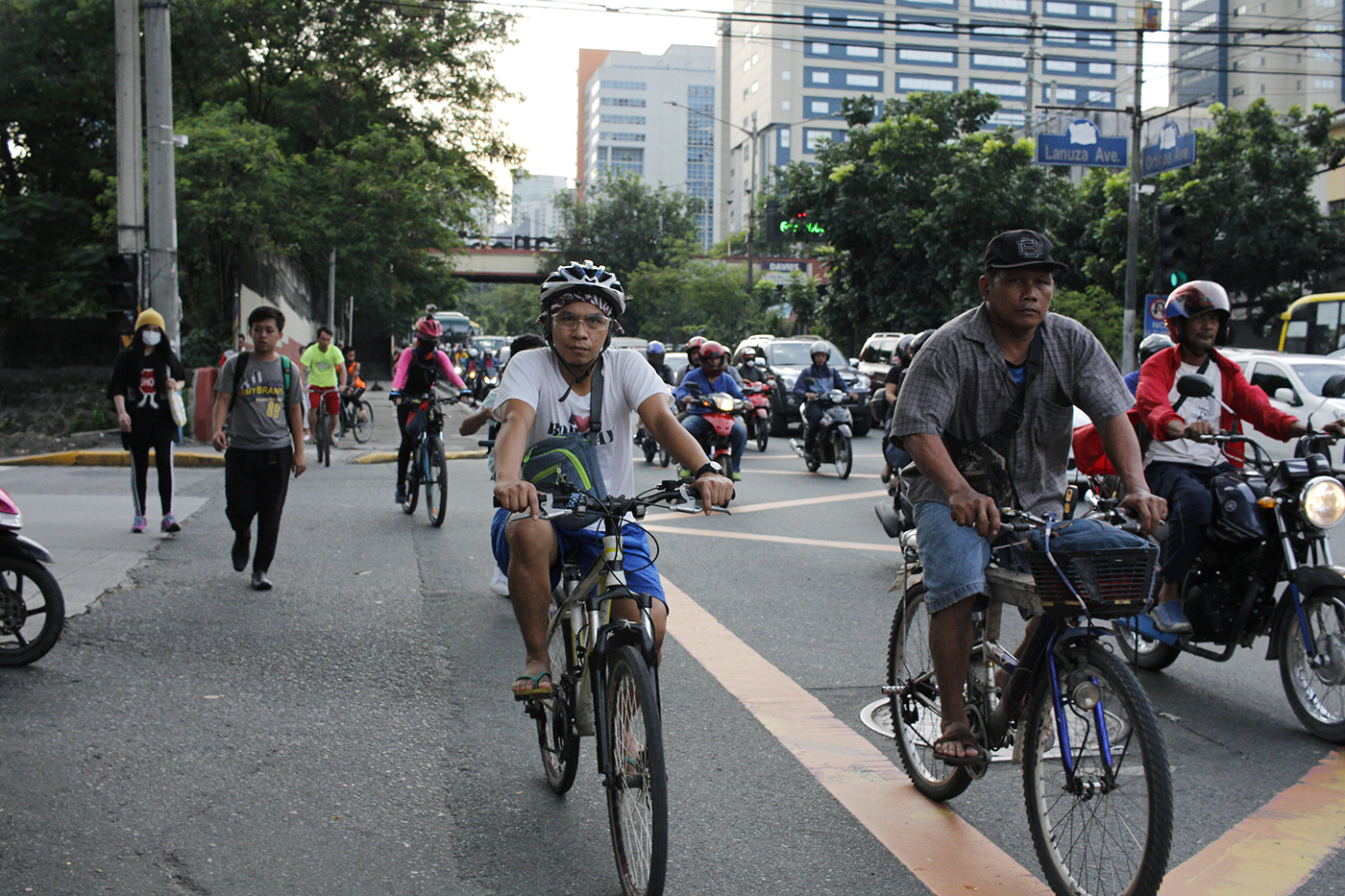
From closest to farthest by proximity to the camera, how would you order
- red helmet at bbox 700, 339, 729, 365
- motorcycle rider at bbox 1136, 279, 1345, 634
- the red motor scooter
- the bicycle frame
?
the bicycle frame
motorcycle rider at bbox 1136, 279, 1345, 634
red helmet at bbox 700, 339, 729, 365
the red motor scooter

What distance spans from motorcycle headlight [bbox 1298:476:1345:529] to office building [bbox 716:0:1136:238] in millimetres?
104850

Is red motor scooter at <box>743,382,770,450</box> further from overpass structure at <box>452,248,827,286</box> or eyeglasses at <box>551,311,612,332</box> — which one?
overpass structure at <box>452,248,827,286</box>

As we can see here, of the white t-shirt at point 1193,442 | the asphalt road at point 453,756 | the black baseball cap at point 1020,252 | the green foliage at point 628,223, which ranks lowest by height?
the asphalt road at point 453,756

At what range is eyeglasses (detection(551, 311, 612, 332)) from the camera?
3896mm

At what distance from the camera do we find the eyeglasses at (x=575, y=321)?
3.90m

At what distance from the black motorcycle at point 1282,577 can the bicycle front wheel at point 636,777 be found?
217 centimetres

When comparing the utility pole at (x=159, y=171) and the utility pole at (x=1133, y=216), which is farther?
the utility pole at (x=1133, y=216)

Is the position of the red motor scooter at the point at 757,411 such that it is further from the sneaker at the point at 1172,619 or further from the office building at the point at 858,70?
the office building at the point at 858,70

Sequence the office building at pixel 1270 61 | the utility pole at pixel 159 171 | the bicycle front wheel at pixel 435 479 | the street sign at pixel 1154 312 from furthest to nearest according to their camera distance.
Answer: the office building at pixel 1270 61 → the street sign at pixel 1154 312 → the utility pole at pixel 159 171 → the bicycle front wheel at pixel 435 479

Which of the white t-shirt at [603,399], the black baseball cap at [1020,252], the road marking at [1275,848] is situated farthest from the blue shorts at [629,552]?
the road marking at [1275,848]

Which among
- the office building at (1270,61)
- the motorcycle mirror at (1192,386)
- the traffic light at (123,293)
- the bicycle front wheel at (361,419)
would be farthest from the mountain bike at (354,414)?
the office building at (1270,61)

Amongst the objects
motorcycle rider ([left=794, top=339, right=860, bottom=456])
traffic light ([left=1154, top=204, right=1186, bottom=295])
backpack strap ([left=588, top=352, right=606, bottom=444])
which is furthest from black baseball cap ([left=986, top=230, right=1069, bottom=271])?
traffic light ([left=1154, top=204, right=1186, bottom=295])

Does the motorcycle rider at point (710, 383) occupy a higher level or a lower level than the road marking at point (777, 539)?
higher

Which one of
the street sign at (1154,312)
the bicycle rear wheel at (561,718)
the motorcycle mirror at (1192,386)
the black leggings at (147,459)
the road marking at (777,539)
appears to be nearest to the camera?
the bicycle rear wheel at (561,718)
